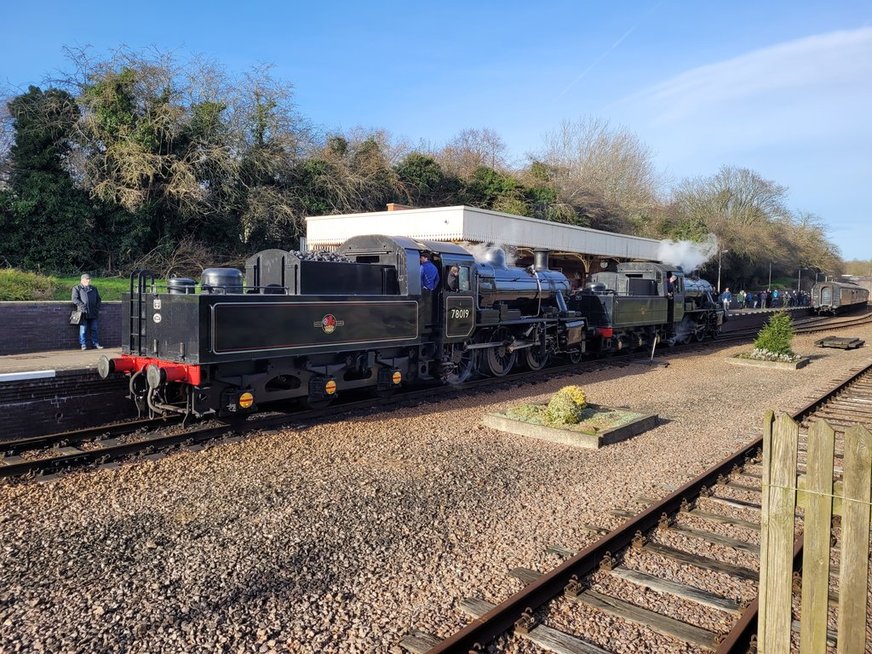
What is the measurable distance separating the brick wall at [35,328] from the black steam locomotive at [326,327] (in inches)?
152

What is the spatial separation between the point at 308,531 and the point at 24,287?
41.0 ft

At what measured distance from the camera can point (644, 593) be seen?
13.1 ft

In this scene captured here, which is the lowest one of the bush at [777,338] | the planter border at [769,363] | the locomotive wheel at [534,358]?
the planter border at [769,363]

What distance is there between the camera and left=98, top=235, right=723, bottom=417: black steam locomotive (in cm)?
740

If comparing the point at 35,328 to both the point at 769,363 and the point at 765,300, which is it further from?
the point at 765,300

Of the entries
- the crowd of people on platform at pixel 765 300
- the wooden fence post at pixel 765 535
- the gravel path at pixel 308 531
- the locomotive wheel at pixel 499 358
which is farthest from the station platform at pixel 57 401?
the crowd of people on platform at pixel 765 300

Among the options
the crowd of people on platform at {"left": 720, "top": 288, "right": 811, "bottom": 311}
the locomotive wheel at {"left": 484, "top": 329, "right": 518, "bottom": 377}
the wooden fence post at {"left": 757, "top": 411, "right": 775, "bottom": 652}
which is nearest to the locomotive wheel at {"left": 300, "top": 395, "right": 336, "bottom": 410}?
the locomotive wheel at {"left": 484, "top": 329, "right": 518, "bottom": 377}

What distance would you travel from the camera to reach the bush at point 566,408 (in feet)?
26.4

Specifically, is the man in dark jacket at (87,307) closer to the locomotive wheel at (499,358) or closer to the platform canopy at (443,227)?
the locomotive wheel at (499,358)

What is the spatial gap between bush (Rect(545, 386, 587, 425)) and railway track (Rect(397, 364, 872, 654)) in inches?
96.5

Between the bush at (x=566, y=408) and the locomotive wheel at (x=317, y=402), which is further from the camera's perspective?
the locomotive wheel at (x=317, y=402)

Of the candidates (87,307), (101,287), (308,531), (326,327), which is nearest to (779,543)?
(308,531)

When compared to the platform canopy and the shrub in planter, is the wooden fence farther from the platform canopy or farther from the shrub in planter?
the platform canopy

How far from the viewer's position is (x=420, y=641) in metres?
3.35
